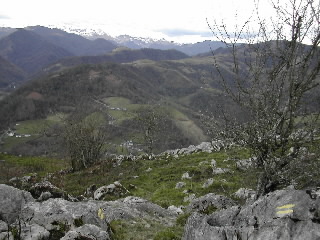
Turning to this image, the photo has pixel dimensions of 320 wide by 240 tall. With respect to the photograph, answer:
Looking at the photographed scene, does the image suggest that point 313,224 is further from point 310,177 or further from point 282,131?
point 282,131

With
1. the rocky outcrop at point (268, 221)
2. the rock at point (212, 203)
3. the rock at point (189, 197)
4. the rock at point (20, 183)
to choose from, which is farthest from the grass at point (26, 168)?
the rocky outcrop at point (268, 221)

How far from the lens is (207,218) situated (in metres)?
11.9

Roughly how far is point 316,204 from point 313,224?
2.17 feet

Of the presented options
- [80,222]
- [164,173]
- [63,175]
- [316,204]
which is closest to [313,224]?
[316,204]

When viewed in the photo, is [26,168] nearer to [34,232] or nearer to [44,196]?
[44,196]

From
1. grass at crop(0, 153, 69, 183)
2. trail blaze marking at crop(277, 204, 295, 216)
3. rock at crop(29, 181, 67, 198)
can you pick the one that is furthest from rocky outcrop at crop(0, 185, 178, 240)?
grass at crop(0, 153, 69, 183)

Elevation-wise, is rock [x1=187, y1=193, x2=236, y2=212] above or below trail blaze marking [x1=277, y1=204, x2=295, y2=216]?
below

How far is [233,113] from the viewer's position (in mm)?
12680

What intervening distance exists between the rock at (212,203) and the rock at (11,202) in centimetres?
892

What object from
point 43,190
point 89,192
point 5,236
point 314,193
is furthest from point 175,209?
point 314,193

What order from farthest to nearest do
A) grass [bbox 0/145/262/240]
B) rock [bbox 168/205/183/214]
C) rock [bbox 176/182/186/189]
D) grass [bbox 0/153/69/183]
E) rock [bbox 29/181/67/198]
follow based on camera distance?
1. grass [bbox 0/153/69/183]
2. rock [bbox 176/182/186/189]
3. rock [bbox 168/205/183/214]
4. rock [bbox 29/181/67/198]
5. grass [bbox 0/145/262/240]

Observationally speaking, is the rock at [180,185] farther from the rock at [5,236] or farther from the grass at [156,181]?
the rock at [5,236]

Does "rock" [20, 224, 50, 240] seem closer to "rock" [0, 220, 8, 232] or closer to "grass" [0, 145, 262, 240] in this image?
"rock" [0, 220, 8, 232]

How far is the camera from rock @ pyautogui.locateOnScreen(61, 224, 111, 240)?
1163 cm
